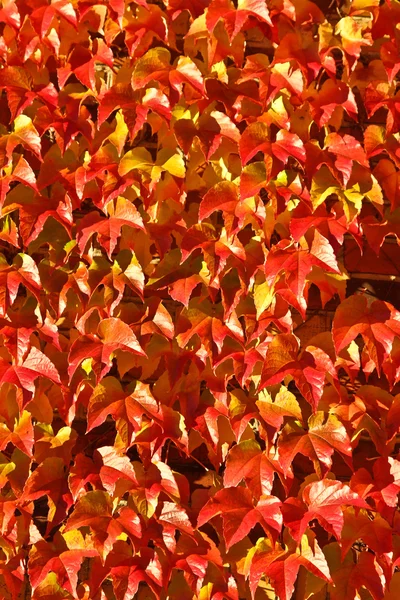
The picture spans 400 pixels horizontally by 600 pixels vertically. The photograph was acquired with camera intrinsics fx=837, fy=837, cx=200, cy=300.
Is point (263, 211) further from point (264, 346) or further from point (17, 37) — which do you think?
point (17, 37)

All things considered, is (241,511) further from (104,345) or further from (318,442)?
(104,345)

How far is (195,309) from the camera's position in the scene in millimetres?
1789

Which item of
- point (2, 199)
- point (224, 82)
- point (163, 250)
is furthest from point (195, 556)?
point (224, 82)

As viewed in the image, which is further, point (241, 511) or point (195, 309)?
point (195, 309)

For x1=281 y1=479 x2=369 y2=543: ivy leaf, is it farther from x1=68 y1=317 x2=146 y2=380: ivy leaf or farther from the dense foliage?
x1=68 y1=317 x2=146 y2=380: ivy leaf

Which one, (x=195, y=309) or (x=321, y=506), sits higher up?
(x=195, y=309)

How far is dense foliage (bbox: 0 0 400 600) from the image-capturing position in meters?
1.70

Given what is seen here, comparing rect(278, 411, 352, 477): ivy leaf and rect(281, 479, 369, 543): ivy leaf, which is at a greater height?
rect(278, 411, 352, 477): ivy leaf

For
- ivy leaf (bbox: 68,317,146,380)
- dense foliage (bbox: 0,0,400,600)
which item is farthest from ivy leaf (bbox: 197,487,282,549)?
ivy leaf (bbox: 68,317,146,380)

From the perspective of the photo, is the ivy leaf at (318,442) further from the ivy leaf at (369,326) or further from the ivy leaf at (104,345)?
the ivy leaf at (104,345)

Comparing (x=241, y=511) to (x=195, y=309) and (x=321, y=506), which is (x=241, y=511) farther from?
(x=195, y=309)

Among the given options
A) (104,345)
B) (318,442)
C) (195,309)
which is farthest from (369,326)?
(104,345)

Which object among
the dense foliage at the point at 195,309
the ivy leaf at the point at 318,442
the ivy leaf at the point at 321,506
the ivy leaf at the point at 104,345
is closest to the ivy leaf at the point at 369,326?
the dense foliage at the point at 195,309

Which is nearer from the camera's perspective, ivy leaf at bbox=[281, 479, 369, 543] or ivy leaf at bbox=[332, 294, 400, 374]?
ivy leaf at bbox=[281, 479, 369, 543]
